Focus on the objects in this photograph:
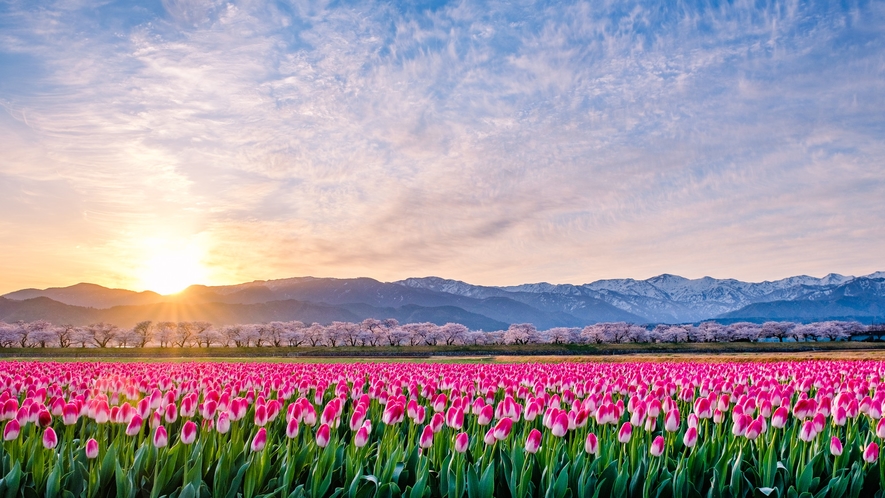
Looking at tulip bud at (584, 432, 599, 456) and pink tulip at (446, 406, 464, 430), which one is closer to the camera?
tulip bud at (584, 432, 599, 456)

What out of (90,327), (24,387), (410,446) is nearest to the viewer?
(410,446)

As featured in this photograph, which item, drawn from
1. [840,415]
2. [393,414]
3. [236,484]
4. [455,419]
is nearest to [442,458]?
[455,419]

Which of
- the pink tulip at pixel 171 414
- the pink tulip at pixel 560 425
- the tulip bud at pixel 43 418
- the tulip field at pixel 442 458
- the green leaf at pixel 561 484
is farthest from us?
the tulip bud at pixel 43 418

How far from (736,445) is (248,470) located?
5254 millimetres

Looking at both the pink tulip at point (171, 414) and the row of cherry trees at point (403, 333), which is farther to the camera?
the row of cherry trees at point (403, 333)

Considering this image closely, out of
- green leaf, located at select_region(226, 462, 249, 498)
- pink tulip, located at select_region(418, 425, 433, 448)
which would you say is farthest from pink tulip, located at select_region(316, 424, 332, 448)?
pink tulip, located at select_region(418, 425, 433, 448)

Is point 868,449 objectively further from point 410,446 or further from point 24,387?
point 24,387

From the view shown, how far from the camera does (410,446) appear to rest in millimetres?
6195

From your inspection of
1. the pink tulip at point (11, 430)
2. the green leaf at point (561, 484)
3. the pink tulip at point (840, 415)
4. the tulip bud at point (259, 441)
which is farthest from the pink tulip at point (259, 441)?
the pink tulip at point (840, 415)

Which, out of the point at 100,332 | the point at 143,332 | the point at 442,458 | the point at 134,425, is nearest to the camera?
the point at 134,425

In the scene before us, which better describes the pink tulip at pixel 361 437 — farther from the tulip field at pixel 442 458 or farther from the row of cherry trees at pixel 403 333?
the row of cherry trees at pixel 403 333

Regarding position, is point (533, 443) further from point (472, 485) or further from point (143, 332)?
point (143, 332)

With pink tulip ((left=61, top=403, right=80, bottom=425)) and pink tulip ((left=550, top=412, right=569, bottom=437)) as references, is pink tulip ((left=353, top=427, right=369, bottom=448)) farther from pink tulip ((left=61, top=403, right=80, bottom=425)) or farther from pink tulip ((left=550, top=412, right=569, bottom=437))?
pink tulip ((left=61, top=403, right=80, bottom=425))

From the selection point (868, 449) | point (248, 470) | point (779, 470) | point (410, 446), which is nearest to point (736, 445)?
point (779, 470)
